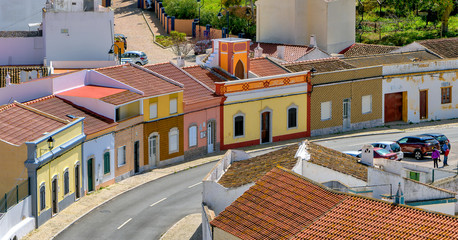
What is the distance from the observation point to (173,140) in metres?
74.3

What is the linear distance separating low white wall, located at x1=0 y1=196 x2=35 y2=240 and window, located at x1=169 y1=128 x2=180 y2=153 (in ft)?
56.8

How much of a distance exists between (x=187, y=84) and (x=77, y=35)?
15.7 m

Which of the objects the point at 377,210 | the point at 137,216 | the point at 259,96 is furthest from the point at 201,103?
the point at 377,210

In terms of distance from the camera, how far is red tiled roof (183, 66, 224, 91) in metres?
79.8

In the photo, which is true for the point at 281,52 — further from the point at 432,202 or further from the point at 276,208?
the point at 276,208

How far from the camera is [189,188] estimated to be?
67.6 m

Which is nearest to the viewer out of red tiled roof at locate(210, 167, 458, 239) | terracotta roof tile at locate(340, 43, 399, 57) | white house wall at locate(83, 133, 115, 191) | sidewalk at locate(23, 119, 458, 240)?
red tiled roof at locate(210, 167, 458, 239)

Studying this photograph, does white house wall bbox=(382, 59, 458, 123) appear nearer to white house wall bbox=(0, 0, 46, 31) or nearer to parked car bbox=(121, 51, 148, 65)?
parked car bbox=(121, 51, 148, 65)

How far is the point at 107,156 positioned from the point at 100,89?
6.49 m

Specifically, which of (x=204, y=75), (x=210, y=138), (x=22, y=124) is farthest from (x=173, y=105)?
(x=22, y=124)

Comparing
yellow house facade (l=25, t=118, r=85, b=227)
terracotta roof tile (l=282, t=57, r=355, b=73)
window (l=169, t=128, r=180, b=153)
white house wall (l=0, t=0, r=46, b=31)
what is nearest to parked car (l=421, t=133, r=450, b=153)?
terracotta roof tile (l=282, t=57, r=355, b=73)

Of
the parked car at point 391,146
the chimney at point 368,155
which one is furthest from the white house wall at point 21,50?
the chimney at point 368,155

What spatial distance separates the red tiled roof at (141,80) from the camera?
73.3 meters

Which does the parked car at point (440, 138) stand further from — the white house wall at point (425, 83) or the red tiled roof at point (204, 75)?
the red tiled roof at point (204, 75)
